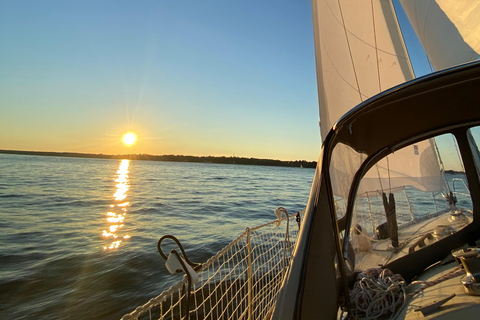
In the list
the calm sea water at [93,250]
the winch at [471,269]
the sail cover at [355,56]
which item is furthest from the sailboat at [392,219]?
the calm sea water at [93,250]

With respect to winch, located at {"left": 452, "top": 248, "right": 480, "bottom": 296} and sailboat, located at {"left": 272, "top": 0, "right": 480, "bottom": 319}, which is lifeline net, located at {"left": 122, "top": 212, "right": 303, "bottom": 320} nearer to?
sailboat, located at {"left": 272, "top": 0, "right": 480, "bottom": 319}

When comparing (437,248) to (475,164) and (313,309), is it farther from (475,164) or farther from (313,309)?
(313,309)

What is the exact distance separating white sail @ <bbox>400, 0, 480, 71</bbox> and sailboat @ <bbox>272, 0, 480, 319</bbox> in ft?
0.13

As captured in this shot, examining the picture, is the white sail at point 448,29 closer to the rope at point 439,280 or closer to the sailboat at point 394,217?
the sailboat at point 394,217

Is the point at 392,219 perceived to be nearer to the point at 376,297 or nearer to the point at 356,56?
the point at 376,297

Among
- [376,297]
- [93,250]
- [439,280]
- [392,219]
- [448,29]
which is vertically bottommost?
[93,250]

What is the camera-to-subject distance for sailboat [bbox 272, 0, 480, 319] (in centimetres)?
184

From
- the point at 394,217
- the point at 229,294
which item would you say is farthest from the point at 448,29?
the point at 229,294

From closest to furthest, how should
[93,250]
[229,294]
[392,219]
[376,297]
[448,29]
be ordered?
[376,297], [392,219], [448,29], [229,294], [93,250]

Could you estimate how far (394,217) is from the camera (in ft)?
7.88

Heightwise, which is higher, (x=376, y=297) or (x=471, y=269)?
(x=471, y=269)

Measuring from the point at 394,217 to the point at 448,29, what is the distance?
2.92 meters

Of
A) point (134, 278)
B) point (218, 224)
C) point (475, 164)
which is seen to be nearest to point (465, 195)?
point (475, 164)

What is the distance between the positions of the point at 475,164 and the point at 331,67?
4450 millimetres
